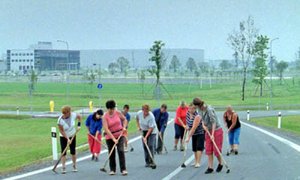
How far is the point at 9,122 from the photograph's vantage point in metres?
42.1

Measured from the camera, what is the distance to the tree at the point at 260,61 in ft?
228

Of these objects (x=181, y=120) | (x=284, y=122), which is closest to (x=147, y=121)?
(x=181, y=120)

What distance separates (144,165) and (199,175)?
242 centimetres

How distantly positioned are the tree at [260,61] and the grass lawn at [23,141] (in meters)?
32.9

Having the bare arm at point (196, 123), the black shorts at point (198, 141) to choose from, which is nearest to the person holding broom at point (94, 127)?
the black shorts at point (198, 141)

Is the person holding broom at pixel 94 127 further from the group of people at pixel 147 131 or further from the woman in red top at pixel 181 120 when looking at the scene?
the woman in red top at pixel 181 120

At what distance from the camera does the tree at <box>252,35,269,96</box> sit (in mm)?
69625

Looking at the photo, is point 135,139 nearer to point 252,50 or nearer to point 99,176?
point 99,176

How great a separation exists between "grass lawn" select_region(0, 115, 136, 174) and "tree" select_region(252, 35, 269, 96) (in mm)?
32858

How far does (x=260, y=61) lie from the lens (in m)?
70.5

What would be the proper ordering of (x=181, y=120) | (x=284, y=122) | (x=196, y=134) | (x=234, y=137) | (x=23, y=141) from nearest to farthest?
(x=196, y=134) → (x=234, y=137) → (x=181, y=120) → (x=23, y=141) → (x=284, y=122)

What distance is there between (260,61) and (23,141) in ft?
160

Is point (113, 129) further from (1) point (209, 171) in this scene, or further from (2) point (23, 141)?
(2) point (23, 141)

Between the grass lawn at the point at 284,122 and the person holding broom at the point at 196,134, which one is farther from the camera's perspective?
the grass lawn at the point at 284,122
